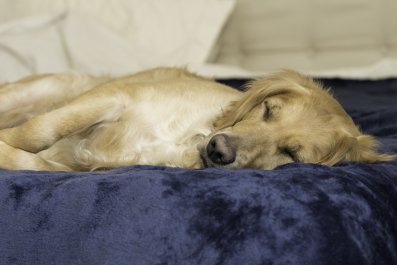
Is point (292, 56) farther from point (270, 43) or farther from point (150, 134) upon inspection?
point (150, 134)

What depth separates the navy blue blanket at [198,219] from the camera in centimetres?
109

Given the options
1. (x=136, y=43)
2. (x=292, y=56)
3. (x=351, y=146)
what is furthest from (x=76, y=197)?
(x=292, y=56)

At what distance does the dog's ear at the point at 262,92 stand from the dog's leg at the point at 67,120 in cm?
36

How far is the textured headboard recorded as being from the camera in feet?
12.0

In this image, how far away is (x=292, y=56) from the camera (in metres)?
3.89

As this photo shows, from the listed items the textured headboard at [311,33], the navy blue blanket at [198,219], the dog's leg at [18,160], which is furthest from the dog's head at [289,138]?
the textured headboard at [311,33]

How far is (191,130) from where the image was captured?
6.02 ft

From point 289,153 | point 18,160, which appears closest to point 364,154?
point 289,153

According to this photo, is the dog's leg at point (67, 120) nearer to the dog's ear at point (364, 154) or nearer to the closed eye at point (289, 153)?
the closed eye at point (289, 153)

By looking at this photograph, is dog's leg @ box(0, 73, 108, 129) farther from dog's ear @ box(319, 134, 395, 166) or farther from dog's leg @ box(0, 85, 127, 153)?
dog's ear @ box(319, 134, 395, 166)

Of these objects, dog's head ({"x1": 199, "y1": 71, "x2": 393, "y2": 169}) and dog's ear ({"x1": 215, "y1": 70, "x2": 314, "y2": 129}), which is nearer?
dog's head ({"x1": 199, "y1": 71, "x2": 393, "y2": 169})

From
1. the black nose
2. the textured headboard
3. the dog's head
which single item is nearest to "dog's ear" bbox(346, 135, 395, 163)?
the dog's head

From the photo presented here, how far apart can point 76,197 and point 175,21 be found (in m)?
2.62

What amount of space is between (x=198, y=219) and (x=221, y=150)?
0.46m
